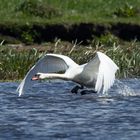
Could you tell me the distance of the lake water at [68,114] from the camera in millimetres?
12219

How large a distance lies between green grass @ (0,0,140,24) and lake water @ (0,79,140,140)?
8.84 meters

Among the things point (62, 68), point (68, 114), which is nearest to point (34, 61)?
point (62, 68)

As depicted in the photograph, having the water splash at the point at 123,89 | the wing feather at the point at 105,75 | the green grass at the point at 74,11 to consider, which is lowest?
the water splash at the point at 123,89

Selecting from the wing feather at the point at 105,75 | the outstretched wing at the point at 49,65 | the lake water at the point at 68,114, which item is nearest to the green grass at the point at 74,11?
the lake water at the point at 68,114

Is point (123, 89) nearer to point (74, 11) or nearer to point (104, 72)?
point (104, 72)

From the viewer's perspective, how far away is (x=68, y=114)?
13.9 metres

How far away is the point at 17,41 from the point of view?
82.6 feet

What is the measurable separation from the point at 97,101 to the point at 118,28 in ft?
35.1

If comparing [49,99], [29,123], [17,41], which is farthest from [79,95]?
[17,41]

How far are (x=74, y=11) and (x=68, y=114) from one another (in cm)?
1497

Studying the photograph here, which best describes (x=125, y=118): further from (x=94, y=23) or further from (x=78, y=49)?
(x=94, y=23)

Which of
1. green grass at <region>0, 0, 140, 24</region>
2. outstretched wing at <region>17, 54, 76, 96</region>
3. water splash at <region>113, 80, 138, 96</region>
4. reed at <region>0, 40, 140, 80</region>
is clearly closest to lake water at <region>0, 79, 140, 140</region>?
water splash at <region>113, 80, 138, 96</region>

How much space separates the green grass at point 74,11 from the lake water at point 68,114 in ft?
29.0

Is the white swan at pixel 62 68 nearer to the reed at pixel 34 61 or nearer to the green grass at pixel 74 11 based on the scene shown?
the reed at pixel 34 61
